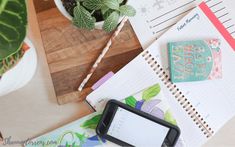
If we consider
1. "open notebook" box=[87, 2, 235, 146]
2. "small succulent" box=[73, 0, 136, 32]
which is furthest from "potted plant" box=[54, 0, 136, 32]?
"open notebook" box=[87, 2, 235, 146]

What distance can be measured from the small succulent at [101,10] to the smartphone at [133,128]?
0.15 m

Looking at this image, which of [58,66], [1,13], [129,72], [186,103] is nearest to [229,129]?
[186,103]

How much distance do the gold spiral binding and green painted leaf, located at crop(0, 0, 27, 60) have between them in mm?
278

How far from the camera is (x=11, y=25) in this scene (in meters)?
0.44

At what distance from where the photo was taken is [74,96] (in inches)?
25.5

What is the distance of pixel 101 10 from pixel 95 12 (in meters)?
0.02

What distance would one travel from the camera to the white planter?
560 mm

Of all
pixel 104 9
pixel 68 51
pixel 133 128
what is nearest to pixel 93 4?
pixel 104 9

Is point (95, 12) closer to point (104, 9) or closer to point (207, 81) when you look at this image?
point (104, 9)

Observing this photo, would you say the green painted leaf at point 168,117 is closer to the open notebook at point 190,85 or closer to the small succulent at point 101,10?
the open notebook at point 190,85

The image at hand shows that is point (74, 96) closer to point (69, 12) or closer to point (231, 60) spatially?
point (69, 12)

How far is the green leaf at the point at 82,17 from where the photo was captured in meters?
0.55

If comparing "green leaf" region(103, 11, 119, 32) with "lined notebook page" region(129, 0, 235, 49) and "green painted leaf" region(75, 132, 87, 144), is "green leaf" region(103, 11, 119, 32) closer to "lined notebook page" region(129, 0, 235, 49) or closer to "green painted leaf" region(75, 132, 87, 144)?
"lined notebook page" region(129, 0, 235, 49)

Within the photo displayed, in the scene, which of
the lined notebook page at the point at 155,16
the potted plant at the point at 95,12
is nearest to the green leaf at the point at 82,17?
the potted plant at the point at 95,12
